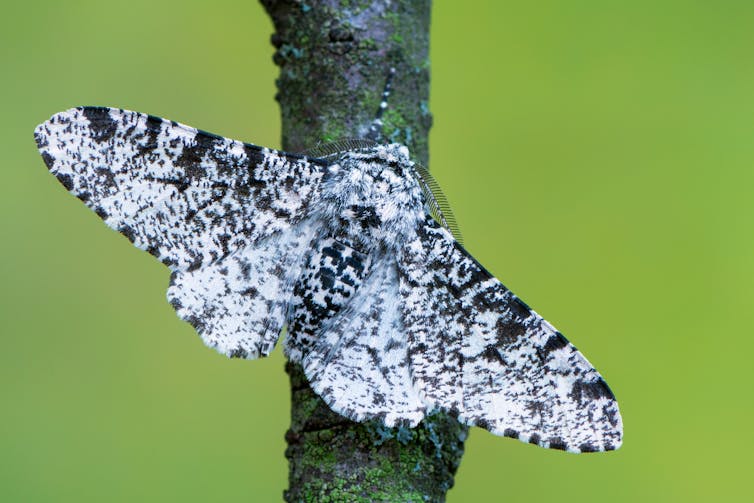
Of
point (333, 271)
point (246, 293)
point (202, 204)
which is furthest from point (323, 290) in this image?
point (202, 204)

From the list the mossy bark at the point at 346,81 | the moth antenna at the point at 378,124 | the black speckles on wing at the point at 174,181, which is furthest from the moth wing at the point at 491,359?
the black speckles on wing at the point at 174,181

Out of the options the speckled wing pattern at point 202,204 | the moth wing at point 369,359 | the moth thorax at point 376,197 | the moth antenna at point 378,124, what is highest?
the moth antenna at point 378,124

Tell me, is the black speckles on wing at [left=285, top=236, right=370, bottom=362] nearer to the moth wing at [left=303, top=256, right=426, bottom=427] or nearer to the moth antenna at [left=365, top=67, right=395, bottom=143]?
the moth wing at [left=303, top=256, right=426, bottom=427]

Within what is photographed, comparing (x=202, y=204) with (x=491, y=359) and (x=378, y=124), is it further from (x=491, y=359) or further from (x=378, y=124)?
(x=491, y=359)

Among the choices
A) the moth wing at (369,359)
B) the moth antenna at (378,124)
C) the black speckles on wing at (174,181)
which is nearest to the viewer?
the moth wing at (369,359)

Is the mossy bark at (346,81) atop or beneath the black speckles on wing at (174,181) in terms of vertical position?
atop

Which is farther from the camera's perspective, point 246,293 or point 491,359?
point 246,293

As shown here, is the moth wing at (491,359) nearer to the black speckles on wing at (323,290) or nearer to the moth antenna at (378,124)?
the black speckles on wing at (323,290)
